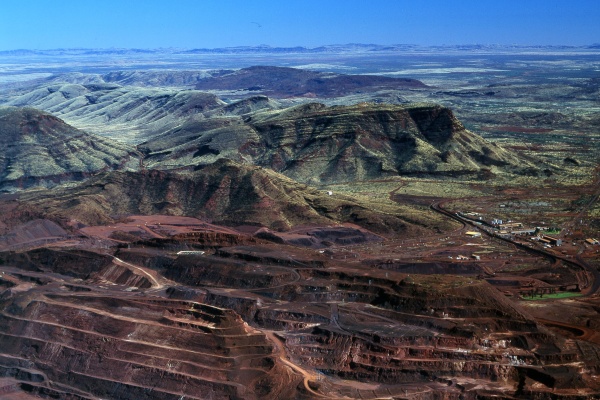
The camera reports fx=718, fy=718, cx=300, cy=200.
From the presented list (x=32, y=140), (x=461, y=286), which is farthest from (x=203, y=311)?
(x=32, y=140)

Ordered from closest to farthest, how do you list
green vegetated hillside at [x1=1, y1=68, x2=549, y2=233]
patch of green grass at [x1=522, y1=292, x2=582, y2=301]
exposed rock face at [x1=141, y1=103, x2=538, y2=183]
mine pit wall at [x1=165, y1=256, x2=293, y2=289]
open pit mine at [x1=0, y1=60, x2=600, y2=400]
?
open pit mine at [x1=0, y1=60, x2=600, y2=400] < mine pit wall at [x1=165, y1=256, x2=293, y2=289] < patch of green grass at [x1=522, y1=292, x2=582, y2=301] < green vegetated hillside at [x1=1, y1=68, x2=549, y2=233] < exposed rock face at [x1=141, y1=103, x2=538, y2=183]

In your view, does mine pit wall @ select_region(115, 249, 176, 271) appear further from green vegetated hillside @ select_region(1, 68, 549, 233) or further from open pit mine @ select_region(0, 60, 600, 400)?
green vegetated hillside @ select_region(1, 68, 549, 233)

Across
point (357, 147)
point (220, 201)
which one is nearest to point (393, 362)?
point (220, 201)

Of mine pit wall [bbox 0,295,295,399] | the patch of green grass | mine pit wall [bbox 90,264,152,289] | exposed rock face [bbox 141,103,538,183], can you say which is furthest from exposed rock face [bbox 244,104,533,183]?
mine pit wall [bbox 0,295,295,399]

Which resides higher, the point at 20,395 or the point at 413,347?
the point at 413,347

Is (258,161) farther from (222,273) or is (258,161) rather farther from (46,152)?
(222,273)

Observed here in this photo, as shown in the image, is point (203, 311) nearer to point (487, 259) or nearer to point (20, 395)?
point (20, 395)
